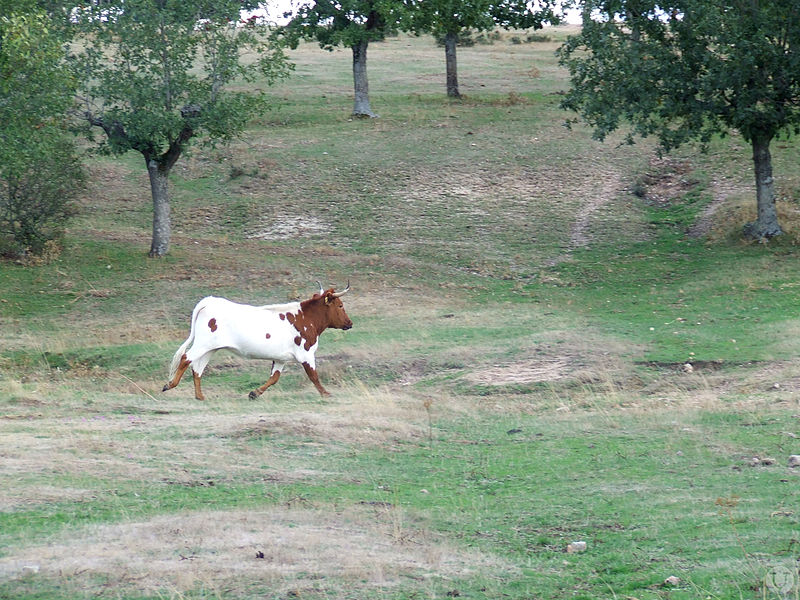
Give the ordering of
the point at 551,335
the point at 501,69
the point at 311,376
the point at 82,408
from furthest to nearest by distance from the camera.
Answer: the point at 501,69 → the point at 551,335 → the point at 311,376 → the point at 82,408

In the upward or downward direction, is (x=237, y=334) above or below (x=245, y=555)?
below

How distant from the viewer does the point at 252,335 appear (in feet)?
51.0

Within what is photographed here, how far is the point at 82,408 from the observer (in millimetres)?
13250

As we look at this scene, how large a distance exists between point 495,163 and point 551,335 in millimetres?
16998

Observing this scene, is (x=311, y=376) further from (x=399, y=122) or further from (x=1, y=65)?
(x=399, y=122)

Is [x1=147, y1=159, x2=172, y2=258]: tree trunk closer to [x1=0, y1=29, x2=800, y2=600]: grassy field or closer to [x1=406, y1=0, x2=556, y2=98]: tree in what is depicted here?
[x1=0, y1=29, x2=800, y2=600]: grassy field

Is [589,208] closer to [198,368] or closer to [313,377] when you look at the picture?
[313,377]

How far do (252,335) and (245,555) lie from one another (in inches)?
341

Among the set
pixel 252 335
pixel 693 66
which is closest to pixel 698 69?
pixel 693 66

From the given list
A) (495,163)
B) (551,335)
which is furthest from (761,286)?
(495,163)

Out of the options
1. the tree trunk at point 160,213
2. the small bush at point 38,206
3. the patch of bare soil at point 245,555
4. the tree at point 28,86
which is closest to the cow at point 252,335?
the patch of bare soil at point 245,555

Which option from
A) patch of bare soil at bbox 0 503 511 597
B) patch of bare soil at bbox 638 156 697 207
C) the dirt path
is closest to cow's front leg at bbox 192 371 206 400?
patch of bare soil at bbox 0 503 511 597

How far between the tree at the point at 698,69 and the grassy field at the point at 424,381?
3541 mm

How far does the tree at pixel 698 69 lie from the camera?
78.1ft
